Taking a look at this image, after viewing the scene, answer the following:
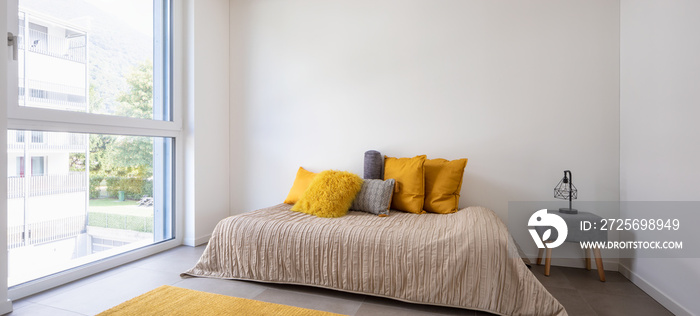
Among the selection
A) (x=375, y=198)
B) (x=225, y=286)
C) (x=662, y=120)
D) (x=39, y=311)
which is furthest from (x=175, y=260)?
(x=662, y=120)

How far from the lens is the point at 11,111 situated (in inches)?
80.1

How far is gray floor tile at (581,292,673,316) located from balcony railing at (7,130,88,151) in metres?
3.53

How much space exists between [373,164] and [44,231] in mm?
2399

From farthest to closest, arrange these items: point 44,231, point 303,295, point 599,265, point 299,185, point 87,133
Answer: point 299,185 < point 87,133 < point 599,265 < point 44,231 < point 303,295

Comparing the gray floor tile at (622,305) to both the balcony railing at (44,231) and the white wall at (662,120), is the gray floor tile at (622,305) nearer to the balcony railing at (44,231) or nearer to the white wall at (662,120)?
the white wall at (662,120)

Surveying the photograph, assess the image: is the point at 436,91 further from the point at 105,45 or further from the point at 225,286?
the point at 105,45

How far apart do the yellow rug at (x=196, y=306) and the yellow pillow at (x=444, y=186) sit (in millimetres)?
1218

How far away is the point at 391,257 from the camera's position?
2.04 m

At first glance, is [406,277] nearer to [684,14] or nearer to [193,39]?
[684,14]

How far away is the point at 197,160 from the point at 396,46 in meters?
2.16

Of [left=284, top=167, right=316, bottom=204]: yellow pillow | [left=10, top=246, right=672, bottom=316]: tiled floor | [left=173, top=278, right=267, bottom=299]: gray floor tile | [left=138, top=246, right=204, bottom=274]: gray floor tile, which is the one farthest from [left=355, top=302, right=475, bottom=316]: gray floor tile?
[left=138, top=246, right=204, bottom=274]: gray floor tile

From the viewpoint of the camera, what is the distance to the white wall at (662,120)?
181 centimetres

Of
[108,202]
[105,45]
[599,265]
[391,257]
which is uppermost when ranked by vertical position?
[105,45]

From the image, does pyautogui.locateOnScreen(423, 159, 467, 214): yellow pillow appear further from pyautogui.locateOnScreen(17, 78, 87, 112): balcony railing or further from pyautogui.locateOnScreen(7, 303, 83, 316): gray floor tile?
pyautogui.locateOnScreen(17, 78, 87, 112): balcony railing
